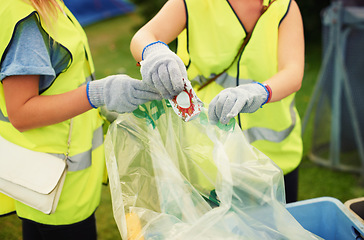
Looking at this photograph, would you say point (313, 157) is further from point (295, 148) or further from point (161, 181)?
point (161, 181)

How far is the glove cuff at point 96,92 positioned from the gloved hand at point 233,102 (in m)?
0.32

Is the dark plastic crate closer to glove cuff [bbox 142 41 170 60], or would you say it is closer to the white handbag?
glove cuff [bbox 142 41 170 60]

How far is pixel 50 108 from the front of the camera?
117cm

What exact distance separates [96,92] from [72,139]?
25cm

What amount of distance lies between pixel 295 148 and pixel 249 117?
0.73 feet

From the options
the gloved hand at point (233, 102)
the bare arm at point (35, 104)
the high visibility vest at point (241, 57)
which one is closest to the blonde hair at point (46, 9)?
the bare arm at point (35, 104)

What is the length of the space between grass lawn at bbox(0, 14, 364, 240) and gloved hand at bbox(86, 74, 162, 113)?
0.55m

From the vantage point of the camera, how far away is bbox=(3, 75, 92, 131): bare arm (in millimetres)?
1138

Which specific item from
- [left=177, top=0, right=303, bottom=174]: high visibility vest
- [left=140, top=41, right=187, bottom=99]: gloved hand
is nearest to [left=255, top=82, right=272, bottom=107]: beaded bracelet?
[left=177, top=0, right=303, bottom=174]: high visibility vest

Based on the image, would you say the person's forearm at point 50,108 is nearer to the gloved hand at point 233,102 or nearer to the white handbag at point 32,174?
the white handbag at point 32,174

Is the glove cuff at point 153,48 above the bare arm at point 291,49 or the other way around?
above

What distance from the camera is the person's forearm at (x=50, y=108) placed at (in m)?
1.16

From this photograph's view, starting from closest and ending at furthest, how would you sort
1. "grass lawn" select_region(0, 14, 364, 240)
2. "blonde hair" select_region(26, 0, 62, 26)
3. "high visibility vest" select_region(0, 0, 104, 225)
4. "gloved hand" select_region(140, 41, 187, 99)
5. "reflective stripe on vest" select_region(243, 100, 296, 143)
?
"gloved hand" select_region(140, 41, 187, 99) < "blonde hair" select_region(26, 0, 62, 26) < "high visibility vest" select_region(0, 0, 104, 225) < "reflective stripe on vest" select_region(243, 100, 296, 143) < "grass lawn" select_region(0, 14, 364, 240)

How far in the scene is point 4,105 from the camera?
4.08ft
